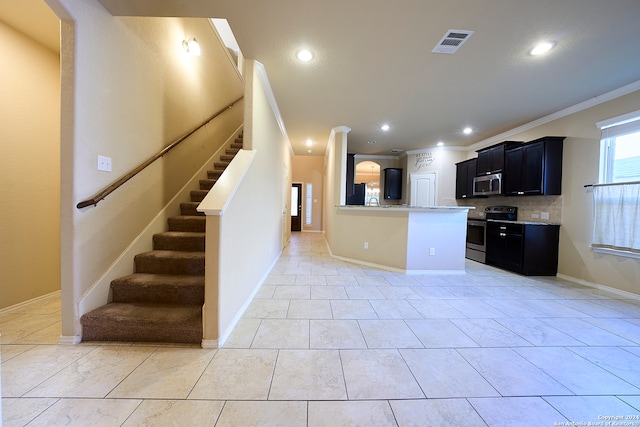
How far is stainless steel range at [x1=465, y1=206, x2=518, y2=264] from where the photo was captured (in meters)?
4.85

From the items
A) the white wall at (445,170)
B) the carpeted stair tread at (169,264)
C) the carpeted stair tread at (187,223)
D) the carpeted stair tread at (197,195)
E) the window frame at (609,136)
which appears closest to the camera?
the carpeted stair tread at (169,264)

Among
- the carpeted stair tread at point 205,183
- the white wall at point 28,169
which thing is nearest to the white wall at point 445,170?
the carpeted stair tread at point 205,183

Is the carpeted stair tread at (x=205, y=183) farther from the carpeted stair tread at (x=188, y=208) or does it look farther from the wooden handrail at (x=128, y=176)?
the wooden handrail at (x=128, y=176)

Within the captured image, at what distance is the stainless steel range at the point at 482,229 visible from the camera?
191 inches

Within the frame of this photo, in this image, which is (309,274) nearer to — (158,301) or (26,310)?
(158,301)

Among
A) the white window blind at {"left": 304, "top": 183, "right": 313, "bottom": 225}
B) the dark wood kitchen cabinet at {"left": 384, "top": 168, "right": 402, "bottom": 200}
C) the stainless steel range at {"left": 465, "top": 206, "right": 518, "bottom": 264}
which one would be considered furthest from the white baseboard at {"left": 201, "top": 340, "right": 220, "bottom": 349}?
the white window blind at {"left": 304, "top": 183, "right": 313, "bottom": 225}

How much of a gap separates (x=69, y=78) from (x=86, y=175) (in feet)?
2.38

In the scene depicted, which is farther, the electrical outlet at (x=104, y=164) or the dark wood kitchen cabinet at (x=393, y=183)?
the dark wood kitchen cabinet at (x=393, y=183)

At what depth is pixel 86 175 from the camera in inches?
75.2

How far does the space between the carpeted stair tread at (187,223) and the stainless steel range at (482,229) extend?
17.0 ft

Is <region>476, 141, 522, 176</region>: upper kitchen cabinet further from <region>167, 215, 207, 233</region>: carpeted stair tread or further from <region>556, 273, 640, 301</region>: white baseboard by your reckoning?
<region>167, 215, 207, 233</region>: carpeted stair tread

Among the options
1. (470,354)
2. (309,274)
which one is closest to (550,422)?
(470,354)

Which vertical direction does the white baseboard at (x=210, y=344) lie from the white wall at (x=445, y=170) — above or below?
below

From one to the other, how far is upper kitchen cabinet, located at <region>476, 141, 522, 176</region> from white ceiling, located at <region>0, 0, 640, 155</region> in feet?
1.64
